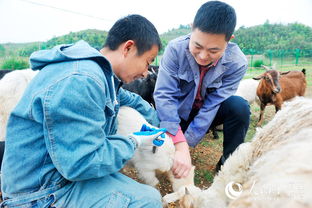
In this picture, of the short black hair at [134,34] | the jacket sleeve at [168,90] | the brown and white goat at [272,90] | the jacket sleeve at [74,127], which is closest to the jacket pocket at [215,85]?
the jacket sleeve at [168,90]

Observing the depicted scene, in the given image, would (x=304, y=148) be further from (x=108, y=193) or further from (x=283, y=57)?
(x=283, y=57)

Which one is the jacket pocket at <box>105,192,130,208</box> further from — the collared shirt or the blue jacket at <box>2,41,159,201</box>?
the collared shirt

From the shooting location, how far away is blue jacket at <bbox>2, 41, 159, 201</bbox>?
1.38 m

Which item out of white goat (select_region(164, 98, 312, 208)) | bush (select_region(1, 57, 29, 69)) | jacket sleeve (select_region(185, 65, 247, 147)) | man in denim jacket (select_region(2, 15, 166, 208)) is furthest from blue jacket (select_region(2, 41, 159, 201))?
bush (select_region(1, 57, 29, 69))

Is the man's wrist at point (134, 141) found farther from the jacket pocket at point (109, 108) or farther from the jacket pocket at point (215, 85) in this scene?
the jacket pocket at point (215, 85)

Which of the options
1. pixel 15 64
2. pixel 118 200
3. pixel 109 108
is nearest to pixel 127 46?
pixel 109 108

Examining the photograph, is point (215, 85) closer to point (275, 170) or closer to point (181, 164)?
point (181, 164)

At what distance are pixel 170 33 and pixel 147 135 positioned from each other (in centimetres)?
5995

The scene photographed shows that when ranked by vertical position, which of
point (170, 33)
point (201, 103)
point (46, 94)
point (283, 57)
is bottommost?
point (170, 33)

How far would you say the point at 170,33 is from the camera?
59.2 m

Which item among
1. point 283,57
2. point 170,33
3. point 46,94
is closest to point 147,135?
point 46,94

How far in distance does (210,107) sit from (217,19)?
1068 millimetres

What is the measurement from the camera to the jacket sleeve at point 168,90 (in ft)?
9.10

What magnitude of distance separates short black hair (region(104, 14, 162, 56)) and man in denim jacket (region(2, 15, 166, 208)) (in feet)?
0.19
